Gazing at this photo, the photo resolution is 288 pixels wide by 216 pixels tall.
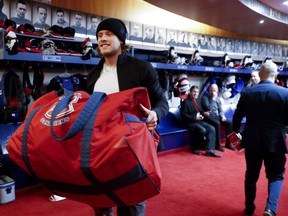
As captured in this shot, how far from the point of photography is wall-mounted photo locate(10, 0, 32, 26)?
3.79 m

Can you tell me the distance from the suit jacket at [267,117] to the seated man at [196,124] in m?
2.47

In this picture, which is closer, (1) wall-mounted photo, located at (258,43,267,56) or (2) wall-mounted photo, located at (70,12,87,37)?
(2) wall-mounted photo, located at (70,12,87,37)

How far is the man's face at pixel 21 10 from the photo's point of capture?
383cm

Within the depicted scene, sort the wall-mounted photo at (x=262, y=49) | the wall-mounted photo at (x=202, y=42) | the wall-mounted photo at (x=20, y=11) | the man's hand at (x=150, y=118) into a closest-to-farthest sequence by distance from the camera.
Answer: the man's hand at (x=150, y=118)
the wall-mounted photo at (x=20, y=11)
the wall-mounted photo at (x=202, y=42)
the wall-mounted photo at (x=262, y=49)

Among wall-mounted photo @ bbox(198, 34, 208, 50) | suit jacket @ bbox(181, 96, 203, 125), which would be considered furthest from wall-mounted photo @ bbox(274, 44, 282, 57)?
suit jacket @ bbox(181, 96, 203, 125)

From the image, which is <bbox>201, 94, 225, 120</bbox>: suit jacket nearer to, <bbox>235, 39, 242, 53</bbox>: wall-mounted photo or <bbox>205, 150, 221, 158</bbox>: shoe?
<bbox>205, 150, 221, 158</bbox>: shoe

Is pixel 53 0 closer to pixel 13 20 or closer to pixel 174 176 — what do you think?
pixel 13 20

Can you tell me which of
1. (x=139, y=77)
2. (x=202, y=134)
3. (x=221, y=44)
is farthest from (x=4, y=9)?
(x=221, y=44)

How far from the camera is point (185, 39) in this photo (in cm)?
614

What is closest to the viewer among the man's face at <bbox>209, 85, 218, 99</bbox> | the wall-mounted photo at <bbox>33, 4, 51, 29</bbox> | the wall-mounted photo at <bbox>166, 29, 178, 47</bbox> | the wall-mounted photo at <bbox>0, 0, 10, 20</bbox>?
the wall-mounted photo at <bbox>0, 0, 10, 20</bbox>

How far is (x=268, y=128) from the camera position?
2.34 m

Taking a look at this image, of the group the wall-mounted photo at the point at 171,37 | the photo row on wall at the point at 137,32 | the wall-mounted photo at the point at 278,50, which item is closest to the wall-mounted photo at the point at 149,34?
the photo row on wall at the point at 137,32

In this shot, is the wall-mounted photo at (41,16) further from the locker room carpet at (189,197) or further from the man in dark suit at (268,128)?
the man in dark suit at (268,128)

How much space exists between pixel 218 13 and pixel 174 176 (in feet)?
9.68
